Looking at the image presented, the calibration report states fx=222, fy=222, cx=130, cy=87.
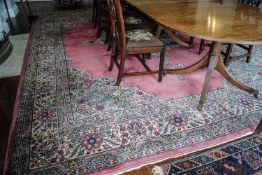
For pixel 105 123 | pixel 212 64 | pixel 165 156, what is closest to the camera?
pixel 165 156

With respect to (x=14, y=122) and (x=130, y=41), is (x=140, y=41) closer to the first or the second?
(x=130, y=41)

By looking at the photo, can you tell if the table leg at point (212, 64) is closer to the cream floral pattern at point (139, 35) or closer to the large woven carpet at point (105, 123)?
the large woven carpet at point (105, 123)

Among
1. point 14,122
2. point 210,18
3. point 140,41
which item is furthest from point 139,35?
point 14,122

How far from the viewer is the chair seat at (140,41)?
2137 mm

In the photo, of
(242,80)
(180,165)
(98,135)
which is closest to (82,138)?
(98,135)

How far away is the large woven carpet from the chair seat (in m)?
0.46

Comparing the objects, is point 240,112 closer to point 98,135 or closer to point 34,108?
point 98,135

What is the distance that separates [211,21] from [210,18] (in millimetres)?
90

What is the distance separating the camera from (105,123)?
189cm

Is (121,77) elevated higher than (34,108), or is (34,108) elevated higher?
(121,77)

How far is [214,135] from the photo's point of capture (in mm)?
1809

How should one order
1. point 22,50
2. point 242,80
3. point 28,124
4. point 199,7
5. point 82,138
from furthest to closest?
point 22,50 < point 242,80 < point 199,7 < point 28,124 < point 82,138

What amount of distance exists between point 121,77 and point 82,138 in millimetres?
822

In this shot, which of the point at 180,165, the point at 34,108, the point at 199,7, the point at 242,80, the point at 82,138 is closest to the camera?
the point at 180,165
